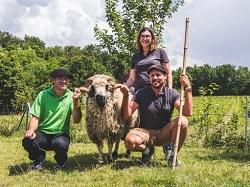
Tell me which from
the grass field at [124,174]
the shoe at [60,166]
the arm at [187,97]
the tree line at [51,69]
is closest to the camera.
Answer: the grass field at [124,174]

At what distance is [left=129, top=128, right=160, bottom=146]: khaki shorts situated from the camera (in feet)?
24.2

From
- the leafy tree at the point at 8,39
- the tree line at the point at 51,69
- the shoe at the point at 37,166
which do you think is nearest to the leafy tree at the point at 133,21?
the tree line at the point at 51,69

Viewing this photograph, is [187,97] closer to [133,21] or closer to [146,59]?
[146,59]

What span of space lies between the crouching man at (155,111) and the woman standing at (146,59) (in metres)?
0.49

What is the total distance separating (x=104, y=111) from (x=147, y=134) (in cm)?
83

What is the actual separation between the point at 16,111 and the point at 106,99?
565 inches

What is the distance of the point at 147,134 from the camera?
749 centimetres

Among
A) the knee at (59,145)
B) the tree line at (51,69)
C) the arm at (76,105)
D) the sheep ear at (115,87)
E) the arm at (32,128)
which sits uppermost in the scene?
the tree line at (51,69)

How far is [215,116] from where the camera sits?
13547 millimetres

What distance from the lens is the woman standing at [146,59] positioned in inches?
317

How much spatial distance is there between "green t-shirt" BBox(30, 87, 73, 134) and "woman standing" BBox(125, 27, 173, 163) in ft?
4.29

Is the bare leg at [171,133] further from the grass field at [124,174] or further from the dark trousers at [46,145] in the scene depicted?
the dark trousers at [46,145]

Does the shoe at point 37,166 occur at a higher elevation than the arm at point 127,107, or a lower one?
lower

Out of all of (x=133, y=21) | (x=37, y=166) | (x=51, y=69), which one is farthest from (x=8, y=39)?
(x=37, y=166)
